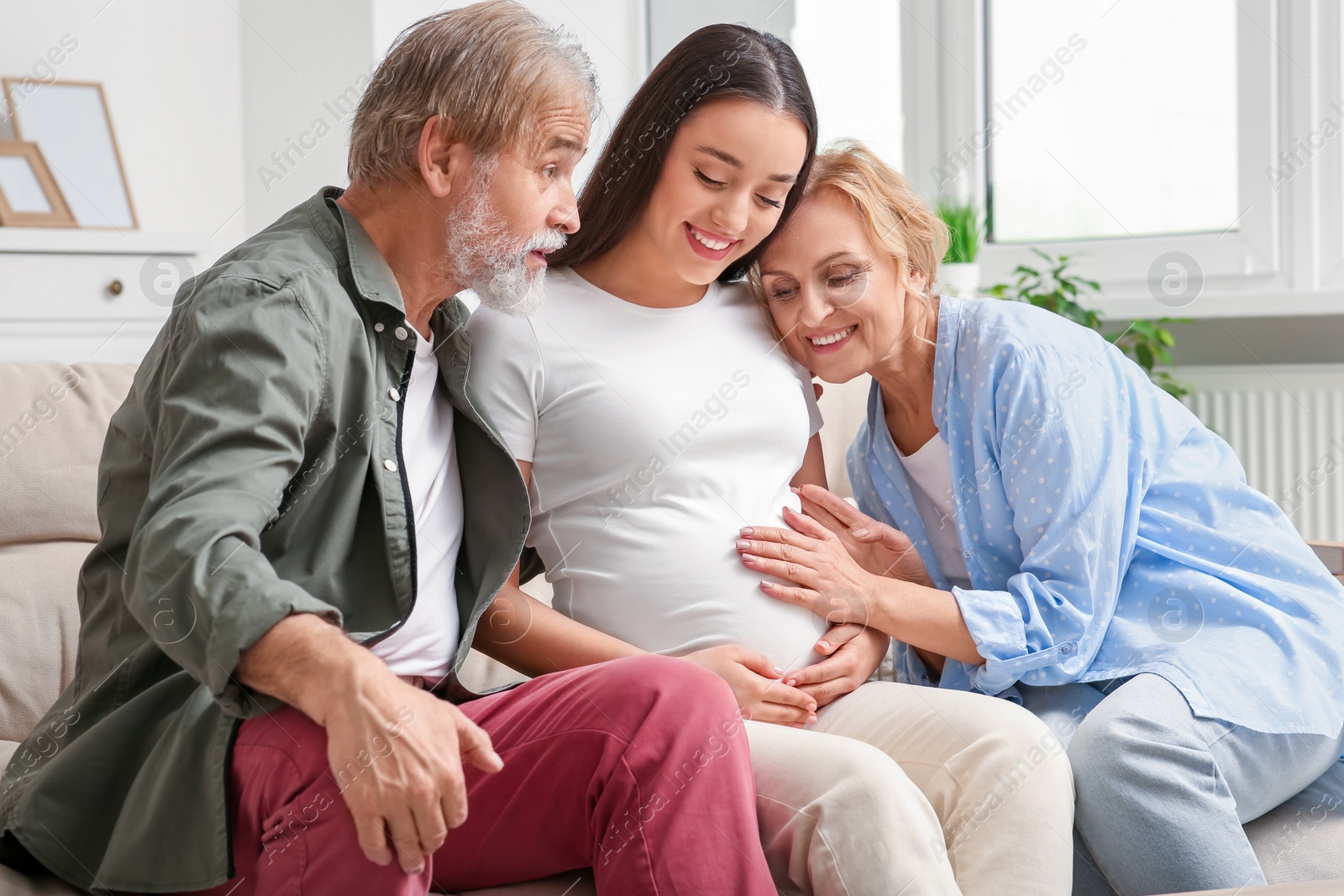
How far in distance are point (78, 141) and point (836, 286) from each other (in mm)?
2044

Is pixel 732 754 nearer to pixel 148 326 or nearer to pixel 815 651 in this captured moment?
pixel 815 651

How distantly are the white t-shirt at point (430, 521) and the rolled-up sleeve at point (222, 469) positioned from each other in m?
0.19

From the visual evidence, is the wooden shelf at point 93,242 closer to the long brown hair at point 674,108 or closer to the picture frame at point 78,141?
the picture frame at point 78,141

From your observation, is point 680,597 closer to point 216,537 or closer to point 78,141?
point 216,537

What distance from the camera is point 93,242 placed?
7.85 feet

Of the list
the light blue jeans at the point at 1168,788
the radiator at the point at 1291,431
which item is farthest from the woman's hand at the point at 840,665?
the radiator at the point at 1291,431

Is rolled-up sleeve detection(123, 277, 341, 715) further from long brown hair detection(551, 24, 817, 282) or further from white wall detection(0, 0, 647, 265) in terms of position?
white wall detection(0, 0, 647, 265)

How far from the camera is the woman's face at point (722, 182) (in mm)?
1331

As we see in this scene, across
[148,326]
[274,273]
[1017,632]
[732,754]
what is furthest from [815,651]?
[148,326]

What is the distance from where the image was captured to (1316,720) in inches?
49.9

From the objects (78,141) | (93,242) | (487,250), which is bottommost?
(487,250)

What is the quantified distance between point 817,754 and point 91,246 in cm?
206

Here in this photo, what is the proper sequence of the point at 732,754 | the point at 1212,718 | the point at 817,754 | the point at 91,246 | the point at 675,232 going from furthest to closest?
the point at 91,246, the point at 675,232, the point at 1212,718, the point at 817,754, the point at 732,754

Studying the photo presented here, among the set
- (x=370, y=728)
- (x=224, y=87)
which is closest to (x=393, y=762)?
(x=370, y=728)
